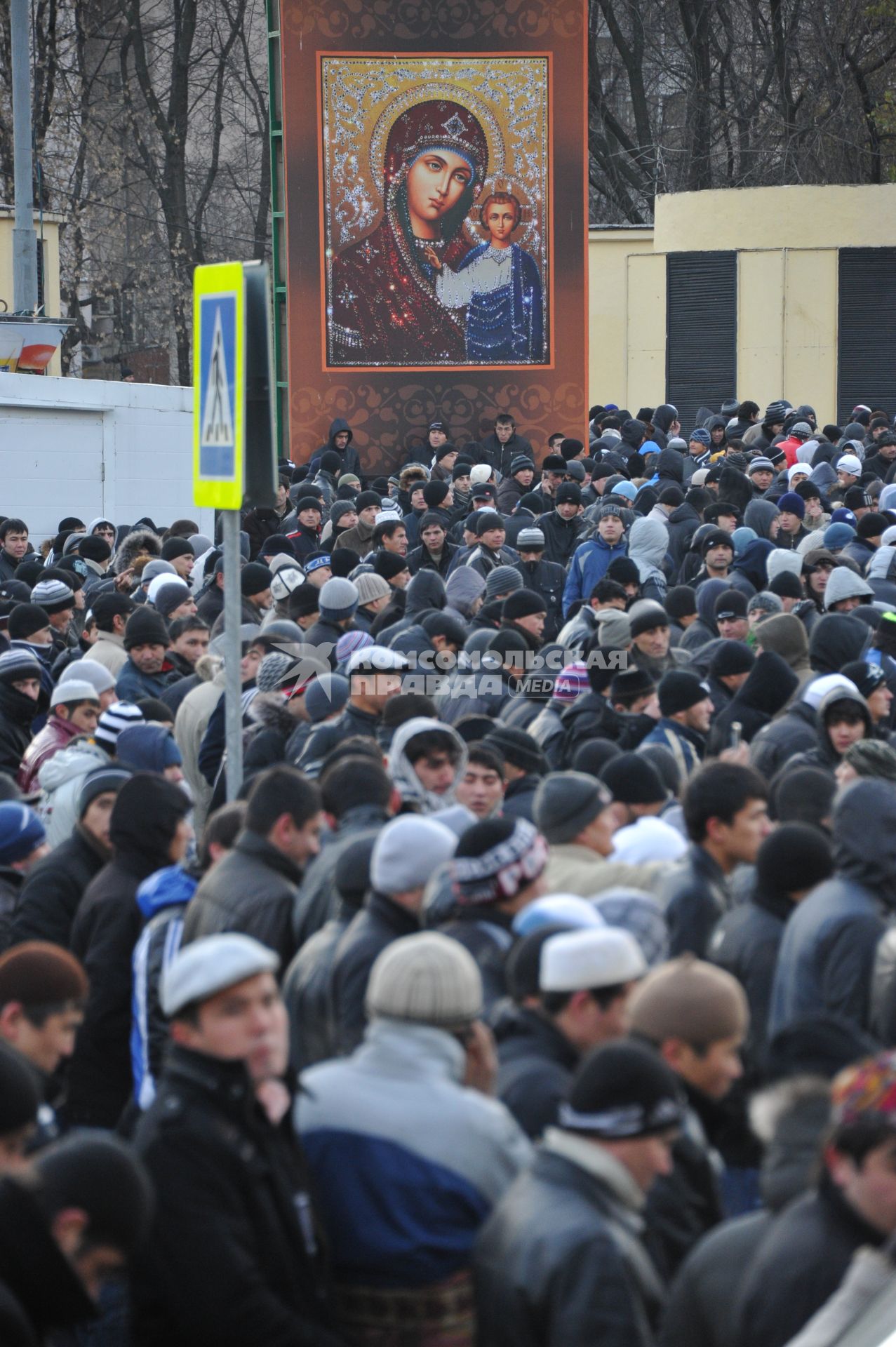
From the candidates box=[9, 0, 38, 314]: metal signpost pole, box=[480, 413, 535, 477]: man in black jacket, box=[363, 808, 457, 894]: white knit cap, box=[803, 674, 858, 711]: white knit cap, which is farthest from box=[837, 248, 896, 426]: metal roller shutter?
box=[363, 808, 457, 894]: white knit cap

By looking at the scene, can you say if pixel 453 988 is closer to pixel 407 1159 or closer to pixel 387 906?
pixel 407 1159

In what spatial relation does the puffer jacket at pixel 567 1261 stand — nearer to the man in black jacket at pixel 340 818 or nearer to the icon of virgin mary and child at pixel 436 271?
the man in black jacket at pixel 340 818

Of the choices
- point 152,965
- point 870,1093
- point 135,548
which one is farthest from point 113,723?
point 135,548

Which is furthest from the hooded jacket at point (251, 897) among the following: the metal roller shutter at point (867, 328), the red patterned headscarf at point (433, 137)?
the metal roller shutter at point (867, 328)

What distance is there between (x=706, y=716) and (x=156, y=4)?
36985mm

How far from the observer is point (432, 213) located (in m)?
22.1

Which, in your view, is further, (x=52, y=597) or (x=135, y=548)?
(x=135, y=548)

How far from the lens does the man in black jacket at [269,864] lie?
5.12 m

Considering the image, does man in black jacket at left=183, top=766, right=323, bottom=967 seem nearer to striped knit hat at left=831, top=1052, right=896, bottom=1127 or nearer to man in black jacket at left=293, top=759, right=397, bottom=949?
man in black jacket at left=293, top=759, right=397, bottom=949

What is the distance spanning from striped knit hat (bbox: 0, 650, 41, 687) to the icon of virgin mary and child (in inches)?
556

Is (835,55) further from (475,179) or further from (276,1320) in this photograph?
(276,1320)

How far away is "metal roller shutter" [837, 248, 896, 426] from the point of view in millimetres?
28953

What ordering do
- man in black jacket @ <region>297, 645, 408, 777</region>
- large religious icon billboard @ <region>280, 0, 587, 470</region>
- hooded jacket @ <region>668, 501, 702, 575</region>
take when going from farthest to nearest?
large religious icon billboard @ <region>280, 0, 587, 470</region>
hooded jacket @ <region>668, 501, 702, 575</region>
man in black jacket @ <region>297, 645, 408, 777</region>

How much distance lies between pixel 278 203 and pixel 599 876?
59.4ft
